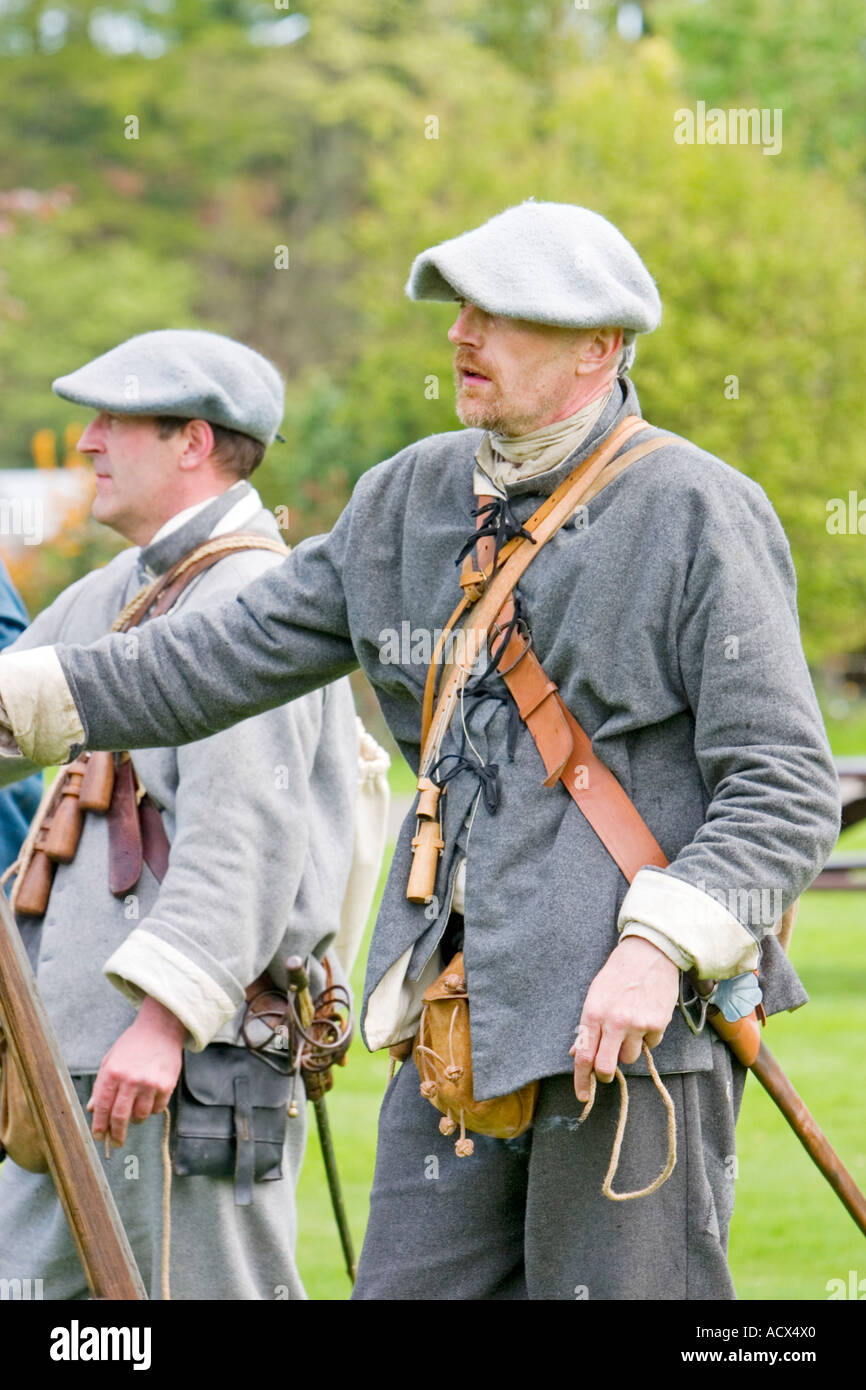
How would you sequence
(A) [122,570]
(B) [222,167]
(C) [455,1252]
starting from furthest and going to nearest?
(B) [222,167] → (A) [122,570] → (C) [455,1252]

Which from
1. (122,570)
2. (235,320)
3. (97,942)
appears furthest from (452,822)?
(235,320)

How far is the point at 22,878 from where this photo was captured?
384 cm

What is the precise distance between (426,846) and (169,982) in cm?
70

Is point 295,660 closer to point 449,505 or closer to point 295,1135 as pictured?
point 449,505

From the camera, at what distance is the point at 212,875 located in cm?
354

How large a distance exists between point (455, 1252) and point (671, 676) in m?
0.96

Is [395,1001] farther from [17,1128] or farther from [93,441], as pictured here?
[93,441]

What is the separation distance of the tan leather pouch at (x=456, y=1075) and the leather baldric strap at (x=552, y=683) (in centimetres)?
32

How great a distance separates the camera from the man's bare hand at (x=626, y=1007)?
103 inches

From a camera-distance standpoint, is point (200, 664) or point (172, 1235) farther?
point (172, 1235)

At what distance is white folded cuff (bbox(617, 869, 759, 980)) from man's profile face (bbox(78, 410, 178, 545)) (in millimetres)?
1691

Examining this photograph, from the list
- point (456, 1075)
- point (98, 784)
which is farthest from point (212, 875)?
point (456, 1075)

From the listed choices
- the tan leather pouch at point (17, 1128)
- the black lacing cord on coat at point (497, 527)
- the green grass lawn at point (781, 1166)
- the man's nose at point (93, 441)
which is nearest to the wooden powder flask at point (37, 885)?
the tan leather pouch at point (17, 1128)

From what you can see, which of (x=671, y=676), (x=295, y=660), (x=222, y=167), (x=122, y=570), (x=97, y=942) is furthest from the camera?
(x=222, y=167)
